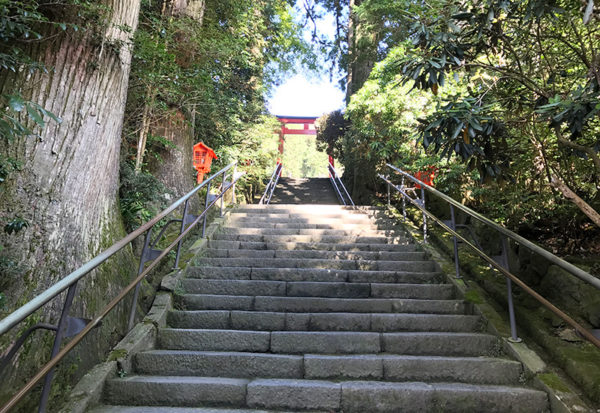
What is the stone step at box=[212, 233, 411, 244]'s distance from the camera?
457cm

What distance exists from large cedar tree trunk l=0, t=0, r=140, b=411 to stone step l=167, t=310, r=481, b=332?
81 cm

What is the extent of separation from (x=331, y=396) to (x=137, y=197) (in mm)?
2890

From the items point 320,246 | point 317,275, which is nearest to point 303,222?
point 320,246

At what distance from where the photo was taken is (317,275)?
3.55 metres

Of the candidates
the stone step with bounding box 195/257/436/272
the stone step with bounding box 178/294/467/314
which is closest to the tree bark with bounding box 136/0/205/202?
the stone step with bounding box 195/257/436/272

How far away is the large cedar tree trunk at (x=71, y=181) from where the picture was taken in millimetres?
2168

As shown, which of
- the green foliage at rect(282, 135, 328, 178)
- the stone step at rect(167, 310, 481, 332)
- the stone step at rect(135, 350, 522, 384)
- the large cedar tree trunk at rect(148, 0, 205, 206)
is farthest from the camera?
the green foliage at rect(282, 135, 328, 178)

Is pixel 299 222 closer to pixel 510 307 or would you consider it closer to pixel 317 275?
pixel 317 275

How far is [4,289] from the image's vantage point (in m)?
2.00

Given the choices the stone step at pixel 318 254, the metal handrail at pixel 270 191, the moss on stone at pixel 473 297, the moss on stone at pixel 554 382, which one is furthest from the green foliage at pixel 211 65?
the moss on stone at pixel 554 382

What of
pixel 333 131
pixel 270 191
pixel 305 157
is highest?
pixel 305 157

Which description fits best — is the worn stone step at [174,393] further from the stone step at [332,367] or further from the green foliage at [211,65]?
the green foliage at [211,65]

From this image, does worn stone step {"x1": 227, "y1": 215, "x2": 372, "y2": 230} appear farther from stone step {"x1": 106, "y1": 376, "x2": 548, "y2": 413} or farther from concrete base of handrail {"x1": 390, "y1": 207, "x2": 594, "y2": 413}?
stone step {"x1": 106, "y1": 376, "x2": 548, "y2": 413}

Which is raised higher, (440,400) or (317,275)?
(317,275)
